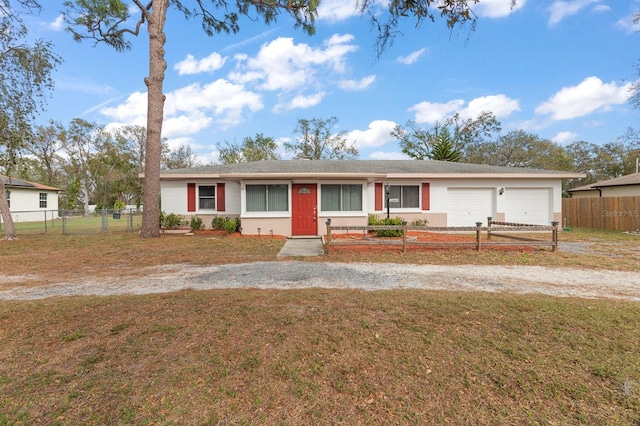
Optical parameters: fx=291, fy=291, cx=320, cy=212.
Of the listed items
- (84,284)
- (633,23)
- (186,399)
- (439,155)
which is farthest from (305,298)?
(439,155)

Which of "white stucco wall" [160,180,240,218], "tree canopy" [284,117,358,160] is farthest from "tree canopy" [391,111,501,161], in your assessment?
"white stucco wall" [160,180,240,218]

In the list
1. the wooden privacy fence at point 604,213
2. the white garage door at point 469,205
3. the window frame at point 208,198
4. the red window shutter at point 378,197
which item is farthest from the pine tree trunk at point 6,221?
the wooden privacy fence at point 604,213

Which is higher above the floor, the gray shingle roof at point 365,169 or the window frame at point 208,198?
the gray shingle roof at point 365,169

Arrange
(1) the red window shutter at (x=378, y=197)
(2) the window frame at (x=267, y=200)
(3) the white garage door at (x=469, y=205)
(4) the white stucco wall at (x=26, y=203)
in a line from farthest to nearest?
1. (4) the white stucco wall at (x=26, y=203)
2. (3) the white garage door at (x=469, y=205)
3. (1) the red window shutter at (x=378, y=197)
4. (2) the window frame at (x=267, y=200)

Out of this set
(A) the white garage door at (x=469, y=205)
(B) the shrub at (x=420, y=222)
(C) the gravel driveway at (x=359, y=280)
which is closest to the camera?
(C) the gravel driveway at (x=359, y=280)

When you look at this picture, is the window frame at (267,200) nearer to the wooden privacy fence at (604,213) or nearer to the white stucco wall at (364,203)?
the white stucco wall at (364,203)

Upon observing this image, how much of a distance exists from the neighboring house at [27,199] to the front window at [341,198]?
24.3 m

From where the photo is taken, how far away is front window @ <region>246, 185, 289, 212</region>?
1220 centimetres

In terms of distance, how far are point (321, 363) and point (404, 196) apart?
12406 mm

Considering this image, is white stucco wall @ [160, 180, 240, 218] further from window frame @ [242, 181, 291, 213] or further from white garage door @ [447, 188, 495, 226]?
white garage door @ [447, 188, 495, 226]

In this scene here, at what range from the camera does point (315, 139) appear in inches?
1399

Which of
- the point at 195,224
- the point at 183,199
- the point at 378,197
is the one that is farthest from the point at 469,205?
the point at 183,199

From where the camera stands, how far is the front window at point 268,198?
12195 mm

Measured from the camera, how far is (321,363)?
2576 mm
